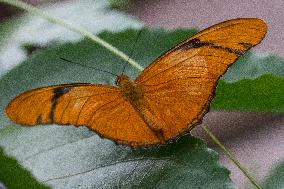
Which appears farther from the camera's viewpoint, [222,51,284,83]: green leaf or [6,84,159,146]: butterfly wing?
[222,51,284,83]: green leaf

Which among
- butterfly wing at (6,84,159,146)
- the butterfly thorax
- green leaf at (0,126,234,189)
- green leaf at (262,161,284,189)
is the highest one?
the butterfly thorax

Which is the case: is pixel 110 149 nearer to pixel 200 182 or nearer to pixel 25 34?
pixel 200 182

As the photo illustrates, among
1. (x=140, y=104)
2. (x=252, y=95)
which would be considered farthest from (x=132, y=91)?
(x=252, y=95)

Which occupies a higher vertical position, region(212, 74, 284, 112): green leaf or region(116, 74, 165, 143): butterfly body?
region(212, 74, 284, 112): green leaf

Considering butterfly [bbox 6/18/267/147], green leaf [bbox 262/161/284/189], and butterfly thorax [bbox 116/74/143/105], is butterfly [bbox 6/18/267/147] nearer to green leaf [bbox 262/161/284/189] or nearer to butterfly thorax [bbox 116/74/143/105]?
butterfly thorax [bbox 116/74/143/105]

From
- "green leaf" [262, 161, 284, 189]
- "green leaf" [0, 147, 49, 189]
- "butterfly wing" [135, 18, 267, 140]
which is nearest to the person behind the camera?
"green leaf" [0, 147, 49, 189]

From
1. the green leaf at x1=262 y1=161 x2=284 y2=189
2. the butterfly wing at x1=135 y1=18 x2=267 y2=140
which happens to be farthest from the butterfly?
the green leaf at x1=262 y1=161 x2=284 y2=189
